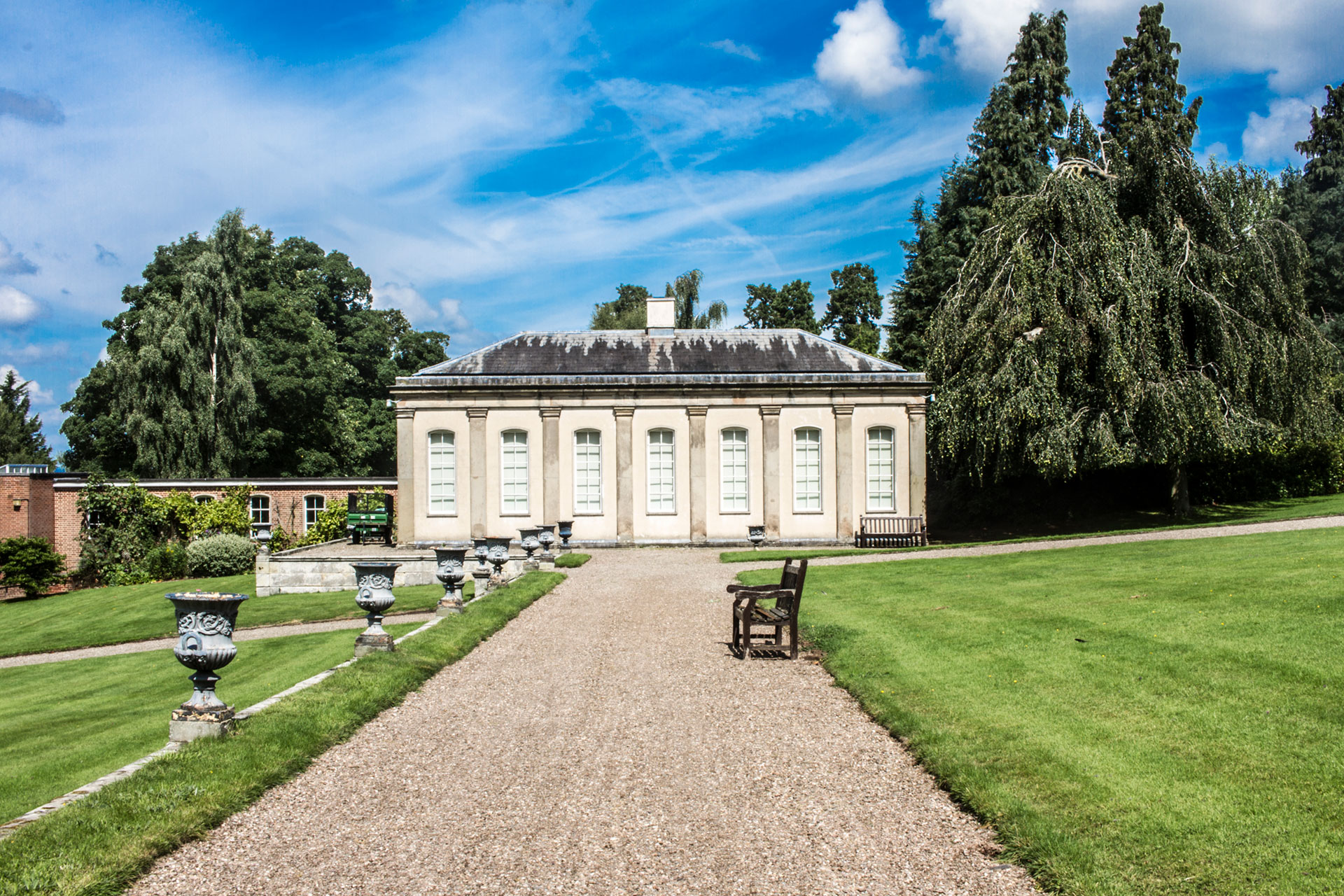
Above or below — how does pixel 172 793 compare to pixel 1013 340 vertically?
below

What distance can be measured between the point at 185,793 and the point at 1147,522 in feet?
79.9

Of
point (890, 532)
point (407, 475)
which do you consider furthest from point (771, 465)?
point (407, 475)

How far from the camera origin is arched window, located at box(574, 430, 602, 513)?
84.6 ft

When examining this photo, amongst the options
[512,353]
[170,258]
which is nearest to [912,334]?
[512,353]

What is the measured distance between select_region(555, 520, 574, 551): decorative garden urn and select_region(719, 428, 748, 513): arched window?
4461 mm

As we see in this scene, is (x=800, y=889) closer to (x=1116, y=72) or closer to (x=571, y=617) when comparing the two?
(x=571, y=617)

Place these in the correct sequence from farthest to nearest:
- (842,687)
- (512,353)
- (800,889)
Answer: (512,353) < (842,687) < (800,889)

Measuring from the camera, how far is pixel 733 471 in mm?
25750

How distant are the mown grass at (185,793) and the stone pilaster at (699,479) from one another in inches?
650

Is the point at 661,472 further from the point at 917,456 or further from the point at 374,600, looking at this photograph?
the point at 374,600

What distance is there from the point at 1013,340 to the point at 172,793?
68.2ft

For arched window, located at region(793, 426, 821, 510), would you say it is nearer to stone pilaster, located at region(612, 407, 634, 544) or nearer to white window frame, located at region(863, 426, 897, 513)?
white window frame, located at region(863, 426, 897, 513)

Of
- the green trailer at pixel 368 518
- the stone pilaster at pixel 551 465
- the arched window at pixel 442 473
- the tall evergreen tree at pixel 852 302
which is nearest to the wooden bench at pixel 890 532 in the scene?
the stone pilaster at pixel 551 465

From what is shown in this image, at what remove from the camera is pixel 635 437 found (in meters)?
25.7
